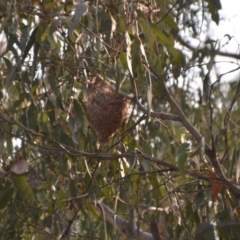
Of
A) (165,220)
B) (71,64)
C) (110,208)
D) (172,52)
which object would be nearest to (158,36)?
(172,52)

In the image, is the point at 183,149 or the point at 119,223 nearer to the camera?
the point at 183,149

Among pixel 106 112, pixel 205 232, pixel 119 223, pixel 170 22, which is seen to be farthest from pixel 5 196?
pixel 119 223

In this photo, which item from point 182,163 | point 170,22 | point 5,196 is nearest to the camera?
point 182,163

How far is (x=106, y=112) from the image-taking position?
316cm

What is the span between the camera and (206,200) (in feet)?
9.84

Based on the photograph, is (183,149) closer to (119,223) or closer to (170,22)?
(170,22)

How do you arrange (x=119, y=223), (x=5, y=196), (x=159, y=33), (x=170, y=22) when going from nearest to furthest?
1. (x=159, y=33)
2. (x=170, y=22)
3. (x=5, y=196)
4. (x=119, y=223)

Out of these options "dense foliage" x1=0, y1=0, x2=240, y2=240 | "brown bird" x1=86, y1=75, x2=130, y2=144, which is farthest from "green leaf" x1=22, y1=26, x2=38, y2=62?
"brown bird" x1=86, y1=75, x2=130, y2=144

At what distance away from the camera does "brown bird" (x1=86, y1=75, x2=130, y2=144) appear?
10.4ft

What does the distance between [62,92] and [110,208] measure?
101 cm

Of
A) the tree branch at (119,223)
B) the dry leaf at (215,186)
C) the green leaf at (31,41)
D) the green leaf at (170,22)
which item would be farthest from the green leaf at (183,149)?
the tree branch at (119,223)

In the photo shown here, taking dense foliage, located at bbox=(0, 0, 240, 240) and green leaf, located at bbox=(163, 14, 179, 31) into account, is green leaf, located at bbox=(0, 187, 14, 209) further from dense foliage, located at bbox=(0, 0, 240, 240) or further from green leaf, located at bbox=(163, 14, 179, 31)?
green leaf, located at bbox=(163, 14, 179, 31)

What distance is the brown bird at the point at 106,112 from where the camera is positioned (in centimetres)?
317

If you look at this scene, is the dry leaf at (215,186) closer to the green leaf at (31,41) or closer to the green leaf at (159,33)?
the green leaf at (159,33)
